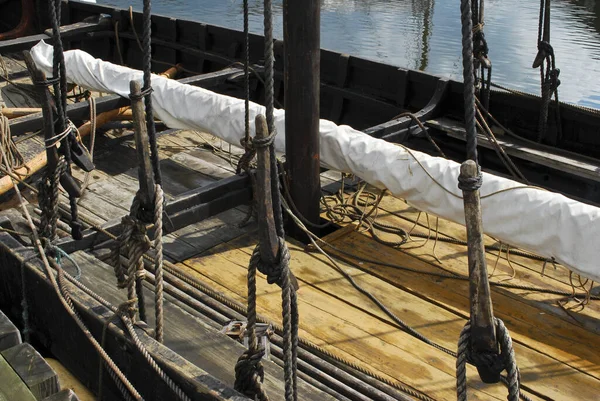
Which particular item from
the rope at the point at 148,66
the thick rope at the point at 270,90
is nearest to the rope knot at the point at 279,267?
the thick rope at the point at 270,90

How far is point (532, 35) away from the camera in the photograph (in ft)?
58.1

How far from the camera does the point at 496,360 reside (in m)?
1.69

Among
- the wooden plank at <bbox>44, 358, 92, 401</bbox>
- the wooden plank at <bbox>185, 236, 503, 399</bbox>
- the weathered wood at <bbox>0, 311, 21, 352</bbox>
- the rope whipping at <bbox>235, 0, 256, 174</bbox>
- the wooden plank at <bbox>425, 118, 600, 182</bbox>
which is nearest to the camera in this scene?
the weathered wood at <bbox>0, 311, 21, 352</bbox>

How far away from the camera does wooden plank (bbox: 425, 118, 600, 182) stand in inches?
174

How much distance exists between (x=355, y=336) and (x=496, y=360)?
1.70 metres

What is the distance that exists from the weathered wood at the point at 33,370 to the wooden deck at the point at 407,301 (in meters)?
0.49

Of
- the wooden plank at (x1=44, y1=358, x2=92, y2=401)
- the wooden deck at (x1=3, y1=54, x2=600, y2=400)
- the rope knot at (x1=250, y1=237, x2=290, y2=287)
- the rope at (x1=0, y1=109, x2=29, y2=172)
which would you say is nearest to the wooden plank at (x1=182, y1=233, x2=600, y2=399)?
the wooden deck at (x1=3, y1=54, x2=600, y2=400)

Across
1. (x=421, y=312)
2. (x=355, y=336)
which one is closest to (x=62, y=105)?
(x=355, y=336)

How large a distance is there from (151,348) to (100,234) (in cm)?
130

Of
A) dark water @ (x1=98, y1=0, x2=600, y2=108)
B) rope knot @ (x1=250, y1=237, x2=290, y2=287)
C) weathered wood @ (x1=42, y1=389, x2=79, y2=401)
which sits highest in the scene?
rope knot @ (x1=250, y1=237, x2=290, y2=287)

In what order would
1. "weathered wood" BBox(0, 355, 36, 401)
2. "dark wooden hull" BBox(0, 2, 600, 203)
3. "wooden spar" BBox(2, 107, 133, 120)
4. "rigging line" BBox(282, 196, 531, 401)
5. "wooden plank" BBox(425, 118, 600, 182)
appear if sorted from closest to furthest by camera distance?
"weathered wood" BBox(0, 355, 36, 401), "rigging line" BBox(282, 196, 531, 401), "wooden plank" BBox(425, 118, 600, 182), "dark wooden hull" BBox(0, 2, 600, 203), "wooden spar" BBox(2, 107, 133, 120)

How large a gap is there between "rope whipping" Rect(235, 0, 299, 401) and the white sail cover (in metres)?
1.71

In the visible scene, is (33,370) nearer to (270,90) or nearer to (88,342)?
(88,342)

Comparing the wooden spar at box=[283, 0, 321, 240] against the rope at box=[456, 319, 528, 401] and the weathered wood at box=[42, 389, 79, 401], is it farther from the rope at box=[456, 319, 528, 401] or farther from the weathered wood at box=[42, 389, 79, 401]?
the rope at box=[456, 319, 528, 401]
